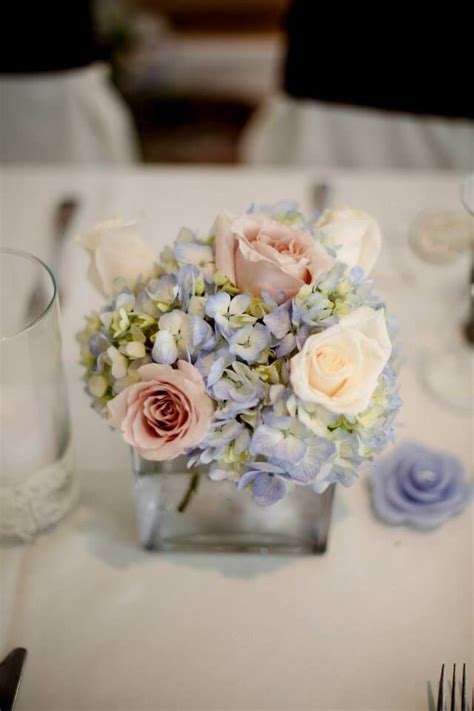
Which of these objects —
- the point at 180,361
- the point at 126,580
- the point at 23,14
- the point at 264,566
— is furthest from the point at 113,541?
the point at 23,14

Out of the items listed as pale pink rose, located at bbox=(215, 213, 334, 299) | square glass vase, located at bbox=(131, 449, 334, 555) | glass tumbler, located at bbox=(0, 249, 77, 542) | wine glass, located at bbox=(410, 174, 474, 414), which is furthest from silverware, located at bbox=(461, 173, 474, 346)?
glass tumbler, located at bbox=(0, 249, 77, 542)

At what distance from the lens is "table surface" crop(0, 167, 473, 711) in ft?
2.86

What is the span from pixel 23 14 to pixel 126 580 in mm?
1370

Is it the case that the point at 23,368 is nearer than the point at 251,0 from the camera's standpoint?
Yes

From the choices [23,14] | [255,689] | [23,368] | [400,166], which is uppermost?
[23,14]

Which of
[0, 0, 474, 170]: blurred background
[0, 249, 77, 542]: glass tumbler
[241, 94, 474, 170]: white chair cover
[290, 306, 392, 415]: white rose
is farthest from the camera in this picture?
[241, 94, 474, 170]: white chair cover

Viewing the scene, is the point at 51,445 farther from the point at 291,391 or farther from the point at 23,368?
the point at 291,391

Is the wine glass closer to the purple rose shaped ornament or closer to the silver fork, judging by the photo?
the purple rose shaped ornament

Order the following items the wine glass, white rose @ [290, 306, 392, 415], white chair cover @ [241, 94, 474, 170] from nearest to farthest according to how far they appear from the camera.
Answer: white rose @ [290, 306, 392, 415], the wine glass, white chair cover @ [241, 94, 474, 170]

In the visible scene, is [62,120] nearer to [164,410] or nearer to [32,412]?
[32,412]

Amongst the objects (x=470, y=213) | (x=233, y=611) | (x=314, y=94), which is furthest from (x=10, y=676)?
(x=314, y=94)

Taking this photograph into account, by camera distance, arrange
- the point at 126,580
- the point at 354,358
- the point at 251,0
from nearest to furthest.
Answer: the point at 354,358 < the point at 126,580 < the point at 251,0

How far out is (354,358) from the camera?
74cm

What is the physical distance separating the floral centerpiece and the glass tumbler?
7 cm
